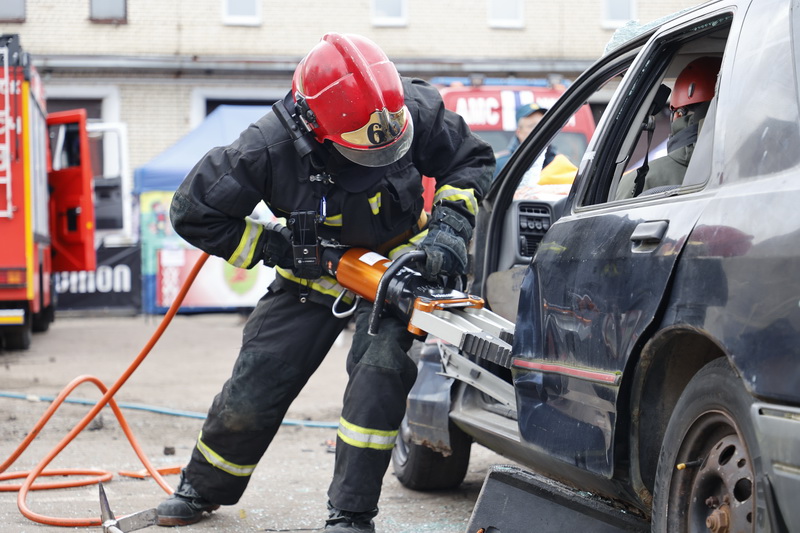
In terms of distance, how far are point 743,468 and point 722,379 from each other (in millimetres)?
187

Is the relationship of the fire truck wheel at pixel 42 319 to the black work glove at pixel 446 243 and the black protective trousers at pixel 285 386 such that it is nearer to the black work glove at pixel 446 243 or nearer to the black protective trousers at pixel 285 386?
the black protective trousers at pixel 285 386

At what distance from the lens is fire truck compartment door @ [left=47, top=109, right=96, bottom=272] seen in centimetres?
1255

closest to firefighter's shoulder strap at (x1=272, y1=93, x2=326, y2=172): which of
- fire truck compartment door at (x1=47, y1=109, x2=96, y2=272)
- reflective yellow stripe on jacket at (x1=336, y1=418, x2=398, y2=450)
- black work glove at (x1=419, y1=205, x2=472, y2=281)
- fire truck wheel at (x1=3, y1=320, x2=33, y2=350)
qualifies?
black work glove at (x1=419, y1=205, x2=472, y2=281)

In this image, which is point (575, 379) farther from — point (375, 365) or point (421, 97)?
point (421, 97)

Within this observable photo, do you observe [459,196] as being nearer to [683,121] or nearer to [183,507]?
[683,121]

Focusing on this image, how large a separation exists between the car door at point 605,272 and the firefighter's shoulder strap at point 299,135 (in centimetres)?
98

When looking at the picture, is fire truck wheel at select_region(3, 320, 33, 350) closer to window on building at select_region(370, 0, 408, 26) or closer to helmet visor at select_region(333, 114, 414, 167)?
helmet visor at select_region(333, 114, 414, 167)

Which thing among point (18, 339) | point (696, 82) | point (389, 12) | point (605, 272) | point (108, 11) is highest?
point (389, 12)

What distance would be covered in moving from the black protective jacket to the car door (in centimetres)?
83

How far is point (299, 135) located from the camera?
151 inches

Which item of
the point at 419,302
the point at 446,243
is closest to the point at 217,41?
the point at 446,243

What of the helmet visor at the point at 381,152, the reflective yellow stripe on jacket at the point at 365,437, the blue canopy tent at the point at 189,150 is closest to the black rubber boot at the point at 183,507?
the reflective yellow stripe on jacket at the point at 365,437

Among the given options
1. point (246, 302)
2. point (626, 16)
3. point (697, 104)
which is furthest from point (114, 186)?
point (697, 104)

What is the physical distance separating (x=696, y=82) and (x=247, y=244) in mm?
1674
